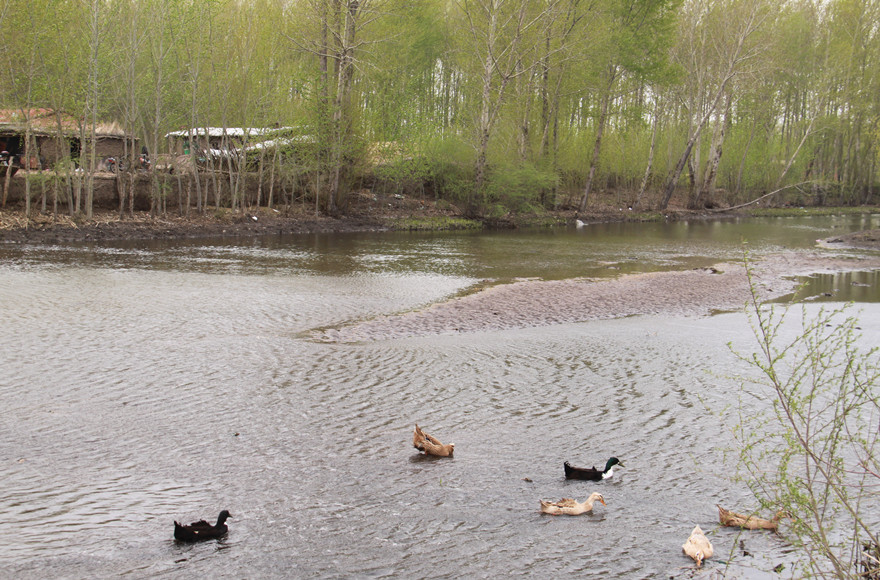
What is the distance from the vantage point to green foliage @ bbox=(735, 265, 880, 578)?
388 cm

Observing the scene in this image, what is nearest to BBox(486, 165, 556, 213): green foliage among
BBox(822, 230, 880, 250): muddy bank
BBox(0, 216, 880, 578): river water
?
BBox(822, 230, 880, 250): muddy bank

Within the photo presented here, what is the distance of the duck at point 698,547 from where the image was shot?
16.3 ft

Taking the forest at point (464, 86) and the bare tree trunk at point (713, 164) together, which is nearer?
the forest at point (464, 86)

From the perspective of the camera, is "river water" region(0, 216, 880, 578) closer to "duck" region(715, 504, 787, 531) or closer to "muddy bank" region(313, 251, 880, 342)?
"duck" region(715, 504, 787, 531)

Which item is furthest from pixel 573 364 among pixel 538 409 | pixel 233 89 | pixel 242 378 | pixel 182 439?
pixel 233 89

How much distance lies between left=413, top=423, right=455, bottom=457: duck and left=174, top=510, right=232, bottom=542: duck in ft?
7.04

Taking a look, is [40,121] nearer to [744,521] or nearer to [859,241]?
[744,521]

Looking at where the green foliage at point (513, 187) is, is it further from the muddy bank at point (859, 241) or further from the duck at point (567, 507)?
the duck at point (567, 507)

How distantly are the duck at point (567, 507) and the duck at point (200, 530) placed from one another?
7.68 ft

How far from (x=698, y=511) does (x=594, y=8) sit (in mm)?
39721

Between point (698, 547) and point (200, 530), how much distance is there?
11.1ft

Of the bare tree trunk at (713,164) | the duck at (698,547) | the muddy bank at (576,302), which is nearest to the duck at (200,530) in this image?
the duck at (698,547)

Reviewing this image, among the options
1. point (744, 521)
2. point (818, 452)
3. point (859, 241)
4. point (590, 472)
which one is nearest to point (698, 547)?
point (744, 521)

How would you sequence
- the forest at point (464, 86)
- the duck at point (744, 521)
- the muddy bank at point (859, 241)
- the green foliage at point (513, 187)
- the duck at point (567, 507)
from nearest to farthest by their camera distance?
the duck at point (744, 521), the duck at point (567, 507), the forest at point (464, 86), the muddy bank at point (859, 241), the green foliage at point (513, 187)
